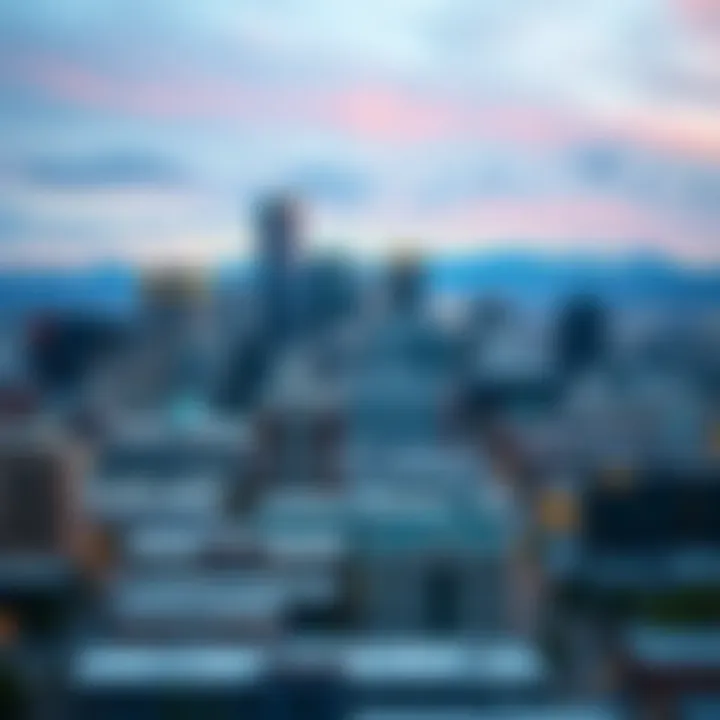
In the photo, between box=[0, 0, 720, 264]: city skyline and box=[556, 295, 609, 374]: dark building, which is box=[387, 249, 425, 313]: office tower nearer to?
box=[0, 0, 720, 264]: city skyline

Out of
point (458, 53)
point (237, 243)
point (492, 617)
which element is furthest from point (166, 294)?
point (492, 617)

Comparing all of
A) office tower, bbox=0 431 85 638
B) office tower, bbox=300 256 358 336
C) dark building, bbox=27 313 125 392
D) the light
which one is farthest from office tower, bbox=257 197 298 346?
the light

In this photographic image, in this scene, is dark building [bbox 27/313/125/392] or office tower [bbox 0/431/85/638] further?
dark building [bbox 27/313/125/392]

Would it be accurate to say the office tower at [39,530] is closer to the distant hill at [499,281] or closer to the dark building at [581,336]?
the distant hill at [499,281]

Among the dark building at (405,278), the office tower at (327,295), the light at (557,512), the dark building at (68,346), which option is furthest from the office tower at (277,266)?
the light at (557,512)

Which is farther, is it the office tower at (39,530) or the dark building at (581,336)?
the dark building at (581,336)

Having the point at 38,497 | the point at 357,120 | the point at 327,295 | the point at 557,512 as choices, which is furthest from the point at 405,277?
the point at 38,497
